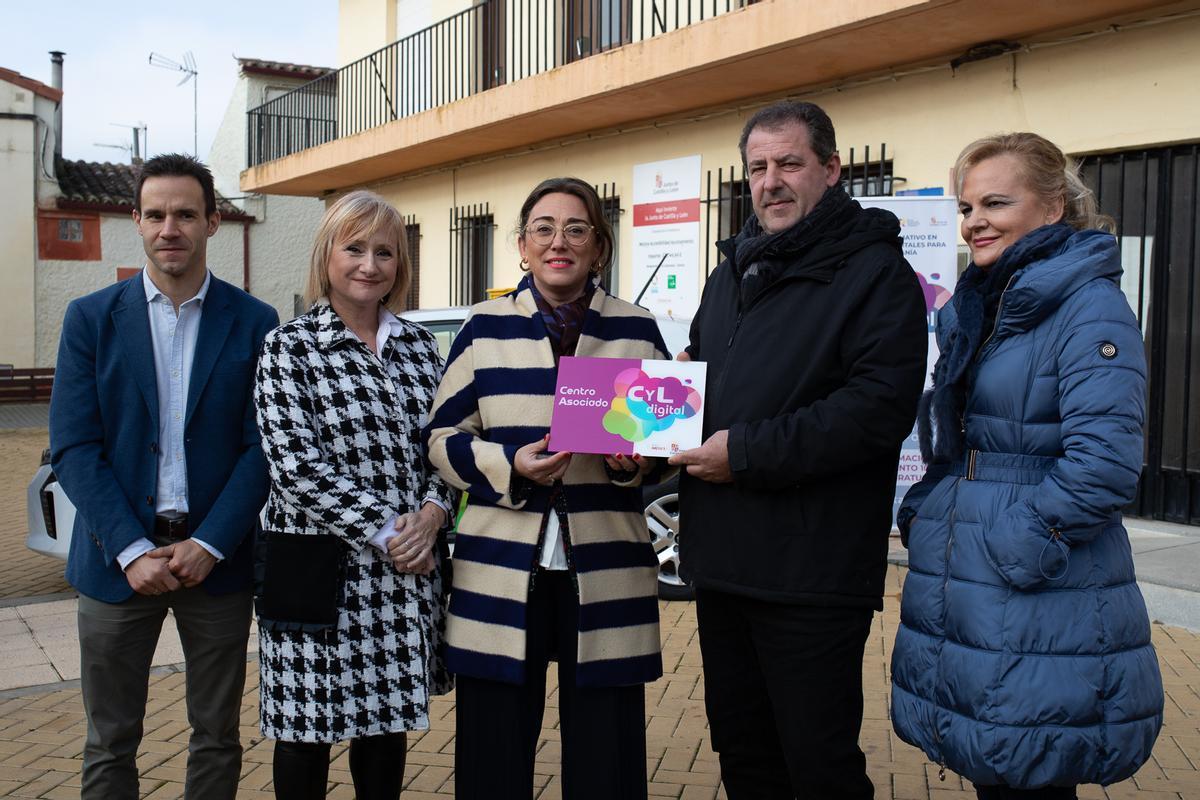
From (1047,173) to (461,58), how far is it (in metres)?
13.6

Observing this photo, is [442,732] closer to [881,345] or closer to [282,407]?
[282,407]

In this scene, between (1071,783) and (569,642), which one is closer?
(1071,783)

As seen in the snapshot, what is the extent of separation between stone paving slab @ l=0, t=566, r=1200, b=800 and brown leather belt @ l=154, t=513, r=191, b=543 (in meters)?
1.32

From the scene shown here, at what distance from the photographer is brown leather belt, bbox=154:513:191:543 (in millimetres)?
3078

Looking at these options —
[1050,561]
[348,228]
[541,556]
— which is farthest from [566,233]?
[1050,561]

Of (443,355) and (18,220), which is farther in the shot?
(18,220)

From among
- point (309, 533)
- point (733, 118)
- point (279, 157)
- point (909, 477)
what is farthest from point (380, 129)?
point (309, 533)

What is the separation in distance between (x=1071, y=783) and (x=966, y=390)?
947mm

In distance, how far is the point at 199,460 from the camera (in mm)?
3105

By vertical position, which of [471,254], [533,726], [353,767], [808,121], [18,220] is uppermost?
[18,220]

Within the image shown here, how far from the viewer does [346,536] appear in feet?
9.68

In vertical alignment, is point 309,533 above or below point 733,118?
below

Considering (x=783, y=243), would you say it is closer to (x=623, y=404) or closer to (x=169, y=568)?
(x=623, y=404)

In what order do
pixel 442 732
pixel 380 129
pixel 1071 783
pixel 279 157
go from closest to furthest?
pixel 1071 783
pixel 442 732
pixel 380 129
pixel 279 157
